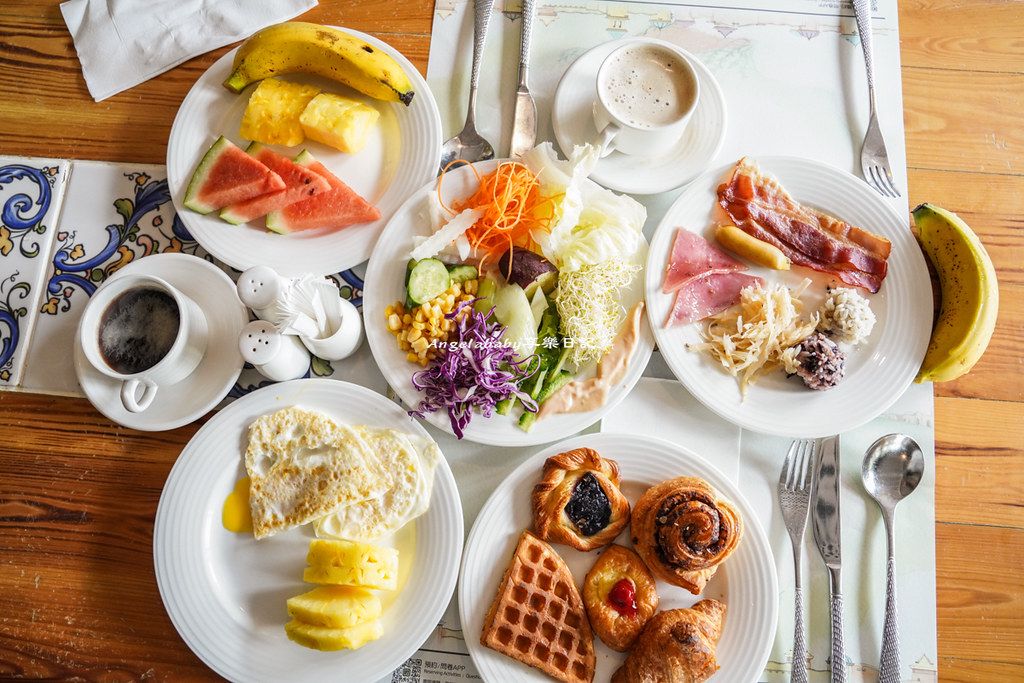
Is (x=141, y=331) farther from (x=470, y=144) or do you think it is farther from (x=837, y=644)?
(x=837, y=644)

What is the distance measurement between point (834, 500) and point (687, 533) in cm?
67

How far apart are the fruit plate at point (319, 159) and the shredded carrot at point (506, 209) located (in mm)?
231

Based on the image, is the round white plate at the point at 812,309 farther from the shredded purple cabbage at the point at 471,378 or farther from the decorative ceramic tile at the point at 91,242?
the decorative ceramic tile at the point at 91,242

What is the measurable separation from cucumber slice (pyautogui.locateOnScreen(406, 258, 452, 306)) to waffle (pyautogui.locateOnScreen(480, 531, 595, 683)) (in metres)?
0.90

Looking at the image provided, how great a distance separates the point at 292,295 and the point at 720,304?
1.51 m

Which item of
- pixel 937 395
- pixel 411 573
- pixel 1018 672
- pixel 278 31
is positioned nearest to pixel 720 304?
pixel 937 395

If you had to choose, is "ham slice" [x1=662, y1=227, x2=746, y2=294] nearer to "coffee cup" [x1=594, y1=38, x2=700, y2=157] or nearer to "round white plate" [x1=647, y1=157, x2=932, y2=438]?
"round white plate" [x1=647, y1=157, x2=932, y2=438]

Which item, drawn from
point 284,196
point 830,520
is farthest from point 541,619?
point 284,196

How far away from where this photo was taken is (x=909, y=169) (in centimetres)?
259

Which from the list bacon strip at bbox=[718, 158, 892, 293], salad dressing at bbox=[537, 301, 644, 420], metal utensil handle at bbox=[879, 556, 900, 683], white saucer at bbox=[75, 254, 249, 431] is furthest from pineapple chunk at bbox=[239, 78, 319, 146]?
metal utensil handle at bbox=[879, 556, 900, 683]

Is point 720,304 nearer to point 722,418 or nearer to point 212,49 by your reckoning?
point 722,418

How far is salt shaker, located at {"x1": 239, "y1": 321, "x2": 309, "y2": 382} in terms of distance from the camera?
6.64 ft

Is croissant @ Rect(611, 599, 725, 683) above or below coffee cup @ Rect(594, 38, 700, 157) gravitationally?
below

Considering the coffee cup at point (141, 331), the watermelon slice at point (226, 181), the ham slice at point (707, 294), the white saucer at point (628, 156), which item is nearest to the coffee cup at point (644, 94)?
the white saucer at point (628, 156)
